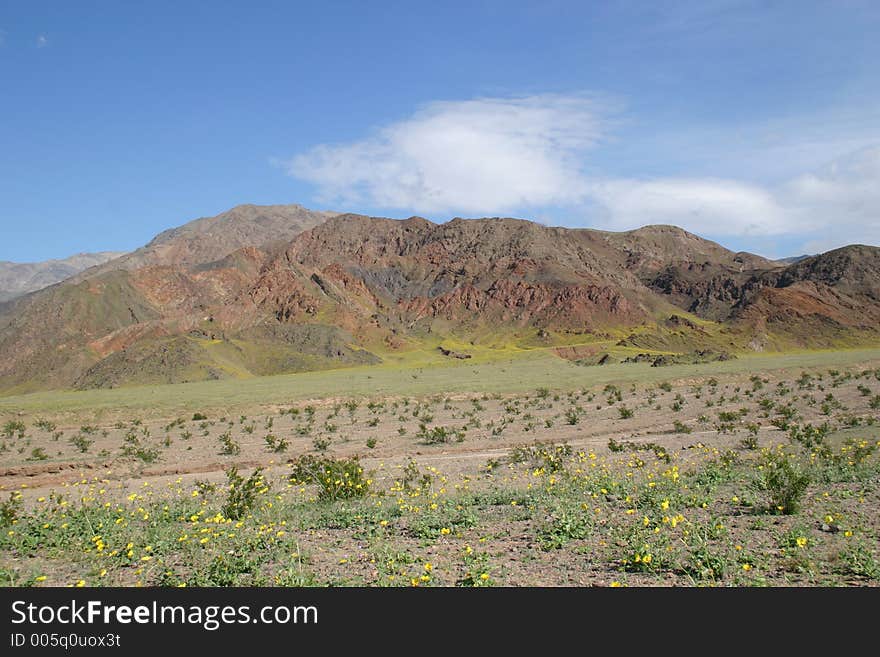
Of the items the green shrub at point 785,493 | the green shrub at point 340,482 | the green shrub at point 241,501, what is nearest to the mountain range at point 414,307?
the green shrub at point 340,482

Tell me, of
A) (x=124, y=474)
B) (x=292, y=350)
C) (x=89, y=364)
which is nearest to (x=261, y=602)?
(x=124, y=474)

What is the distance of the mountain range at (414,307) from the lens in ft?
315

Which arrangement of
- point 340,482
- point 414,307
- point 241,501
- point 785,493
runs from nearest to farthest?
point 785,493
point 241,501
point 340,482
point 414,307

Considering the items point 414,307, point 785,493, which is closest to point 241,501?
point 785,493

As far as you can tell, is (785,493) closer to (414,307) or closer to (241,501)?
(241,501)

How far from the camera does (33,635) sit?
5.34 metres

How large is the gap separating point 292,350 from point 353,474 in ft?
287

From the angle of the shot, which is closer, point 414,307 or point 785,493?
point 785,493

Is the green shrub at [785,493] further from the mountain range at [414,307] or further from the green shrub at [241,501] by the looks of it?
the mountain range at [414,307]

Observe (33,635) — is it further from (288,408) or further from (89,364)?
(89,364)

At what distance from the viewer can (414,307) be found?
482 feet

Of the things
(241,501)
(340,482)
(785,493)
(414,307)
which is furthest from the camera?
(414,307)

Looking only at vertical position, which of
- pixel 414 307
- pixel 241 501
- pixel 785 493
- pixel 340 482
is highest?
pixel 414 307

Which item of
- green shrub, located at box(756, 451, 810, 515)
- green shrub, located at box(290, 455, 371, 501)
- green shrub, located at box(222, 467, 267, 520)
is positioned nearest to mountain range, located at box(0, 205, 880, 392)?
green shrub, located at box(290, 455, 371, 501)
